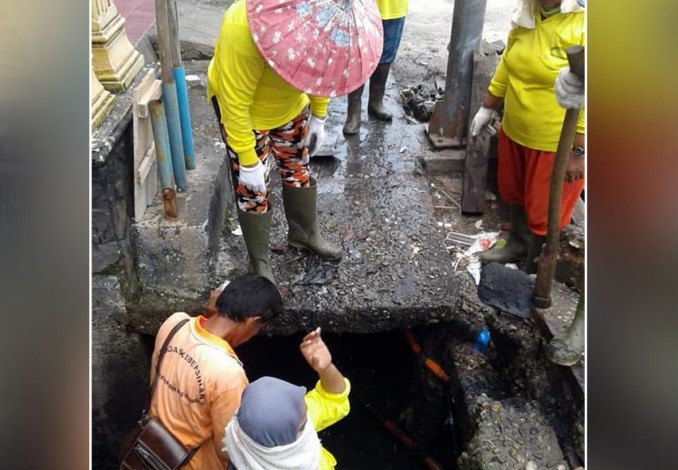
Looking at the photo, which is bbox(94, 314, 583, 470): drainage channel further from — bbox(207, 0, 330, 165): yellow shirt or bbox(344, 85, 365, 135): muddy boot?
bbox(344, 85, 365, 135): muddy boot

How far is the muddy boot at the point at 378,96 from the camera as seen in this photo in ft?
15.8

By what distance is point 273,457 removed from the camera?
173 centimetres

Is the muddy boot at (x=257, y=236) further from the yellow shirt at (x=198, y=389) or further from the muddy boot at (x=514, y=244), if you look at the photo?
the muddy boot at (x=514, y=244)

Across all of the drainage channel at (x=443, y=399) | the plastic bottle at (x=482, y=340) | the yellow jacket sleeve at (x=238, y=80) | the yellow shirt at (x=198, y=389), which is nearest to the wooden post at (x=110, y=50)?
the yellow jacket sleeve at (x=238, y=80)

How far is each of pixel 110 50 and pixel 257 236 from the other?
1.26m

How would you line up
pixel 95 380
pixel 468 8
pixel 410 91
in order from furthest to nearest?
1. pixel 410 91
2. pixel 468 8
3. pixel 95 380

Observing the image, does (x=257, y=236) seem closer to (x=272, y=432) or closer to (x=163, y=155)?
(x=163, y=155)

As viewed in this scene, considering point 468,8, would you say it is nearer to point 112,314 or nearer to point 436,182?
point 436,182

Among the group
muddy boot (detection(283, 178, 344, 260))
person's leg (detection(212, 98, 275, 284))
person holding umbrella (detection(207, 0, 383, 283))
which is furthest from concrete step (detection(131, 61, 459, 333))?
person holding umbrella (detection(207, 0, 383, 283))

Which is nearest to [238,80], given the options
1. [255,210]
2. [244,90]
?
[244,90]
